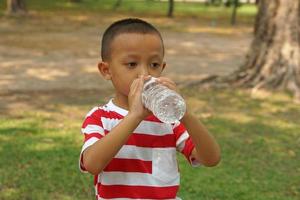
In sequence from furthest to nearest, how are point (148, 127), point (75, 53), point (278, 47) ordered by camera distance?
point (75, 53) → point (278, 47) → point (148, 127)

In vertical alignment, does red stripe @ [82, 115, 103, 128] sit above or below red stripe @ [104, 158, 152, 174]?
above

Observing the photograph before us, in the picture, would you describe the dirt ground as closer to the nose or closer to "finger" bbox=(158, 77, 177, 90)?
the nose

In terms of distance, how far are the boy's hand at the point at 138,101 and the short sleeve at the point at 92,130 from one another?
0.23m

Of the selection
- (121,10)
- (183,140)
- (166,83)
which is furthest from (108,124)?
(121,10)

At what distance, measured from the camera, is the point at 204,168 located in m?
4.92

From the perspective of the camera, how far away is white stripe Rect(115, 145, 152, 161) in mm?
2014

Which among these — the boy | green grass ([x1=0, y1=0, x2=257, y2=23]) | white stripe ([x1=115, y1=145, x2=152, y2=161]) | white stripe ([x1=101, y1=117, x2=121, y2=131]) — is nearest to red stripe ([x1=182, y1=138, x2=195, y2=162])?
the boy

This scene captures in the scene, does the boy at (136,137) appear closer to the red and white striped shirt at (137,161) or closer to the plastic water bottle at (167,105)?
the red and white striped shirt at (137,161)

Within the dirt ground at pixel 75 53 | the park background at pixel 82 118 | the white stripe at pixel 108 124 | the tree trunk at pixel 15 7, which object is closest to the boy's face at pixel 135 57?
the white stripe at pixel 108 124

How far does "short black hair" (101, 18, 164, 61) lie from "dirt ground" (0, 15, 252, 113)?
5235mm

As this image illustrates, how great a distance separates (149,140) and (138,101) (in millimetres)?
279

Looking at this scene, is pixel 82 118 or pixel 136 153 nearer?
pixel 136 153

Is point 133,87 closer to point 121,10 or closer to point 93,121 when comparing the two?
point 93,121

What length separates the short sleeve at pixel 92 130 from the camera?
6.51ft
